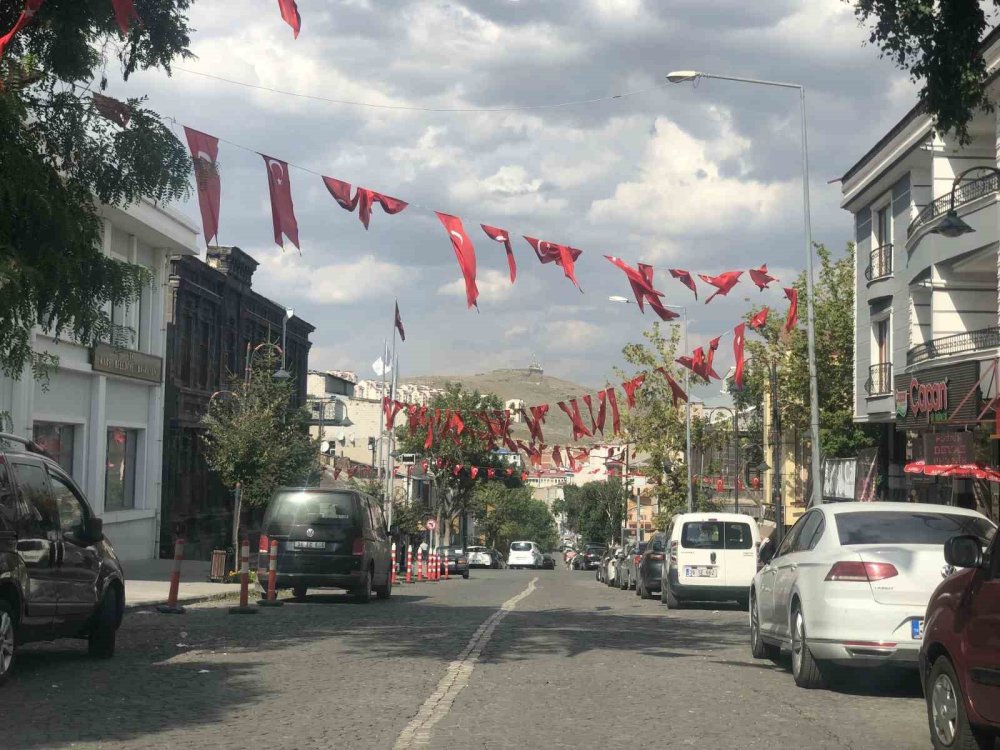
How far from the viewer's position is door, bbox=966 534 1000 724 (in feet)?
21.4

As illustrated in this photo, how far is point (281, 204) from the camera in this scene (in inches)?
591

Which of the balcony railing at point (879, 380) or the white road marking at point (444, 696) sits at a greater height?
the balcony railing at point (879, 380)

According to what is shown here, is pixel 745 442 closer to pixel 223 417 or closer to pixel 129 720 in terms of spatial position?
pixel 223 417

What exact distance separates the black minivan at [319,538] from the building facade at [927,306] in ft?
37.6

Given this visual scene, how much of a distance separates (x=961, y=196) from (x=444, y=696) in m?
22.0

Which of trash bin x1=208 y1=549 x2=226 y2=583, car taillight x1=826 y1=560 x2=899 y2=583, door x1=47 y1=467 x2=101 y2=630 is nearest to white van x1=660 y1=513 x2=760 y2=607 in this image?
trash bin x1=208 y1=549 x2=226 y2=583

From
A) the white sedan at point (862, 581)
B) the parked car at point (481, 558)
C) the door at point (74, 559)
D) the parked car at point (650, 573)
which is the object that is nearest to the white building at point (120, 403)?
the parked car at point (650, 573)

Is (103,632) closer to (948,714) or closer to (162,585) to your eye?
(948,714)

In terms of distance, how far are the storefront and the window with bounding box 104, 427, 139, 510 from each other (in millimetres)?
21072

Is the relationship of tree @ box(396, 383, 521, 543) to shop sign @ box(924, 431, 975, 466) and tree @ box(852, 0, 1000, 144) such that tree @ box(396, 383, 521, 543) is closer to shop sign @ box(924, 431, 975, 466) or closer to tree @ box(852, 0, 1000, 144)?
shop sign @ box(924, 431, 975, 466)

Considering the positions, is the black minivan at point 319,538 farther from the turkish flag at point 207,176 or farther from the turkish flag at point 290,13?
the turkish flag at point 290,13

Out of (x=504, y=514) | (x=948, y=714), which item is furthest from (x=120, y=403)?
(x=504, y=514)

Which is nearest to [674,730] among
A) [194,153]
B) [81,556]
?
[81,556]

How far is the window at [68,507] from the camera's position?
36.8 feet
